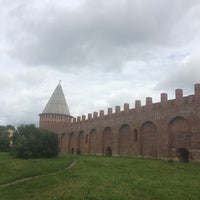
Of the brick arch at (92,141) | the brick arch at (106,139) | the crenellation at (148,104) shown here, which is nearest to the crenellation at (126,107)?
the crenellation at (148,104)

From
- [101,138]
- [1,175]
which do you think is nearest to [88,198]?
[1,175]

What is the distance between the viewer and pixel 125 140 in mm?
28188

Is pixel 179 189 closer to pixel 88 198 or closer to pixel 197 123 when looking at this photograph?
pixel 88 198

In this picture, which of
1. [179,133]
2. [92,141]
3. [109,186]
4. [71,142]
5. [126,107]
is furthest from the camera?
[71,142]

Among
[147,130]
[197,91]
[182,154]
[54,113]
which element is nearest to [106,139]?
[147,130]

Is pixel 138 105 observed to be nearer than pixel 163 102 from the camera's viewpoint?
No

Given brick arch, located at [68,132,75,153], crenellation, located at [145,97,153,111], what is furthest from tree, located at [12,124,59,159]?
brick arch, located at [68,132,75,153]

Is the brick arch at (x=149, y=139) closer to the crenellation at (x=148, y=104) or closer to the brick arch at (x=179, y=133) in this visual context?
the crenellation at (x=148, y=104)

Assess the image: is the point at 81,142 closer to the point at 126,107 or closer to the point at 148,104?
the point at 126,107

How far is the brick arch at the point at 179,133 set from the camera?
21938mm

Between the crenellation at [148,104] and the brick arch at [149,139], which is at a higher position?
the crenellation at [148,104]

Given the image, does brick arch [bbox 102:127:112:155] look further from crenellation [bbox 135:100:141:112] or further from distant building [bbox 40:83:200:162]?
crenellation [bbox 135:100:141:112]

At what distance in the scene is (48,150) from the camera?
26453 millimetres

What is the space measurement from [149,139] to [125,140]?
3573 millimetres
